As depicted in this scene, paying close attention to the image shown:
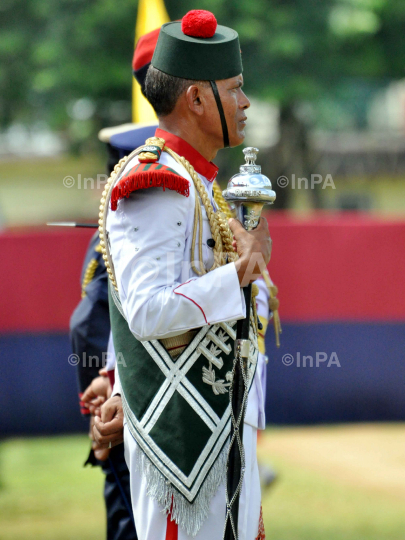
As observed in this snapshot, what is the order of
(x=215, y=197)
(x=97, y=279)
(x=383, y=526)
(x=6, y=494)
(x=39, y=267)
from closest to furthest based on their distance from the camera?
(x=215, y=197) → (x=97, y=279) → (x=383, y=526) → (x=6, y=494) → (x=39, y=267)

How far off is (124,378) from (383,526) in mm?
2723

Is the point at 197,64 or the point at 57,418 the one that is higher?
the point at 197,64

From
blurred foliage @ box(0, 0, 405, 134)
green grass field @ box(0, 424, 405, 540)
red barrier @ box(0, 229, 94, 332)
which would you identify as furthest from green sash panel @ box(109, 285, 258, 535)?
blurred foliage @ box(0, 0, 405, 134)

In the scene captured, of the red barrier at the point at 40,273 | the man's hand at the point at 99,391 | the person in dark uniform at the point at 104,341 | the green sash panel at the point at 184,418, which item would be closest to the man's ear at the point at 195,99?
the green sash panel at the point at 184,418

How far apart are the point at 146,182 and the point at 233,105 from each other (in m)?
0.41

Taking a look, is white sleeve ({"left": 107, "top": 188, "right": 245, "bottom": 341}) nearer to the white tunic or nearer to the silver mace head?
the white tunic

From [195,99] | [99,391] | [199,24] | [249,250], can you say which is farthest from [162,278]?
[99,391]

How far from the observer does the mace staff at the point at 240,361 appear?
1992 mm

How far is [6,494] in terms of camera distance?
16.4 feet

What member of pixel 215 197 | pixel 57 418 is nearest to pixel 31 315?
pixel 57 418

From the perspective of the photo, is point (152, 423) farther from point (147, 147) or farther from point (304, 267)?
point (304, 267)

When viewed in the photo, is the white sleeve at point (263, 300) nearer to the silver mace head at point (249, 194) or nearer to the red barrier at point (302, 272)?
the silver mace head at point (249, 194)

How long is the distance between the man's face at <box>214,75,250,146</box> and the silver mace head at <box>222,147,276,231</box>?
0.15 meters

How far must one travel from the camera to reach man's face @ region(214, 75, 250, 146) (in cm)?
215
